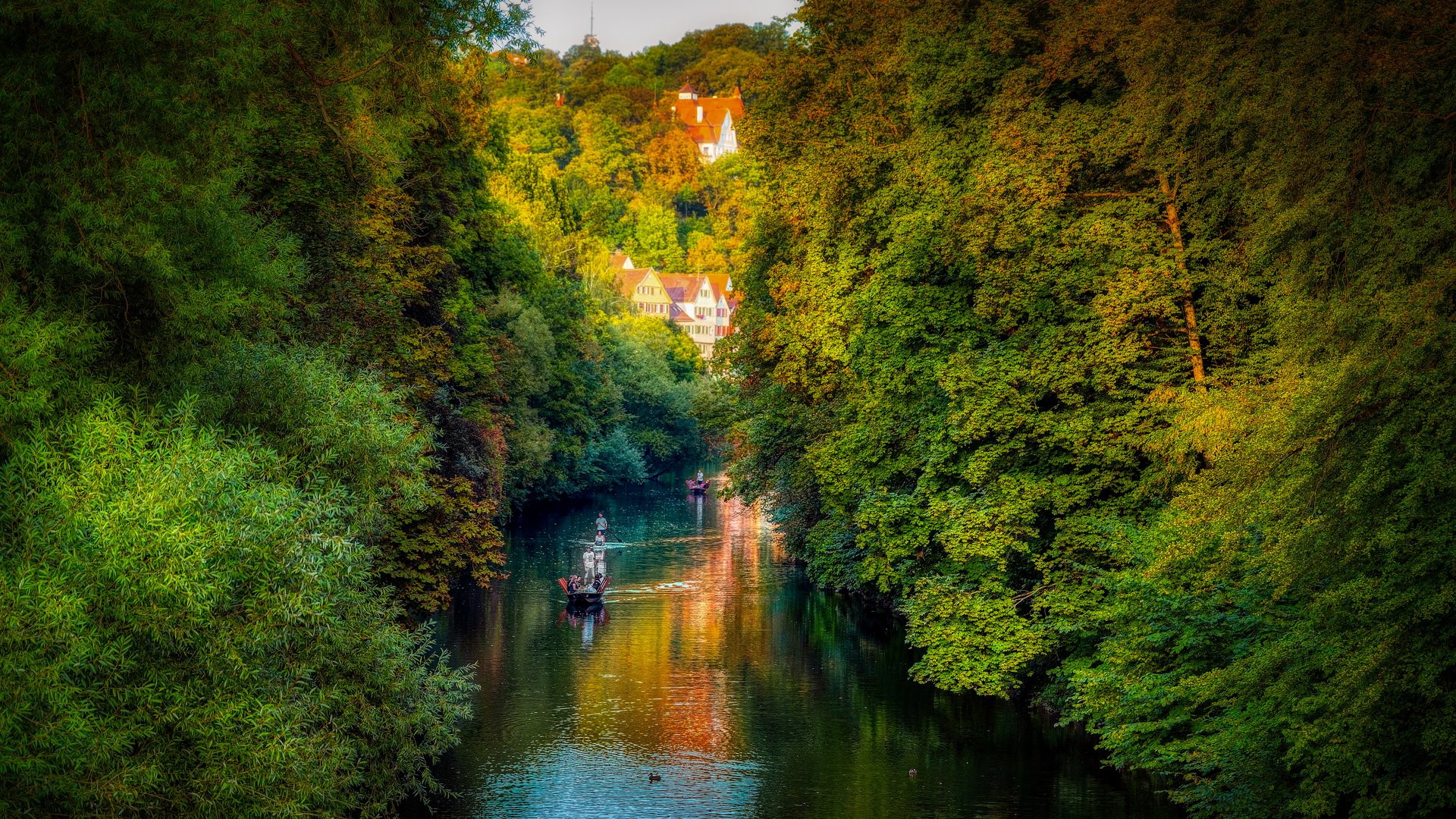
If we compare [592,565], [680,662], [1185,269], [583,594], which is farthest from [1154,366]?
[592,565]

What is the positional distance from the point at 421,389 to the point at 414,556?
11.5ft

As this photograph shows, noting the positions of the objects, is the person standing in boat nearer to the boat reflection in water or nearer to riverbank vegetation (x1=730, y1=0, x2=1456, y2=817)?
the boat reflection in water

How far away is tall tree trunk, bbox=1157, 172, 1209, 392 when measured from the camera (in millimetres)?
20898

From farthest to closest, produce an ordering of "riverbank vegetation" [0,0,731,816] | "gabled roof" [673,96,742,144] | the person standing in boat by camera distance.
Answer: "gabled roof" [673,96,742,144], the person standing in boat, "riverbank vegetation" [0,0,731,816]

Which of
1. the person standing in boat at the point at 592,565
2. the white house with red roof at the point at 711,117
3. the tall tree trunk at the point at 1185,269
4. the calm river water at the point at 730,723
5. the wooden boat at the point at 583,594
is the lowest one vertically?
the calm river water at the point at 730,723

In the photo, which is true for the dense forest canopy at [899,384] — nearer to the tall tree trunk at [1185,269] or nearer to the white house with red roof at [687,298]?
the tall tree trunk at [1185,269]

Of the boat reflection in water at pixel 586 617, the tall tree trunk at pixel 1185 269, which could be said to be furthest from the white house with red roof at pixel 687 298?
the tall tree trunk at pixel 1185 269

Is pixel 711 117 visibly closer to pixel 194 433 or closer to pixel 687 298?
pixel 687 298

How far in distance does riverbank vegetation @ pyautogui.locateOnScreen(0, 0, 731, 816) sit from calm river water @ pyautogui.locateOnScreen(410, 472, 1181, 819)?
436cm

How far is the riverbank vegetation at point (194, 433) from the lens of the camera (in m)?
11.6

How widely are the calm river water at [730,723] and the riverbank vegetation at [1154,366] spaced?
4.57 ft

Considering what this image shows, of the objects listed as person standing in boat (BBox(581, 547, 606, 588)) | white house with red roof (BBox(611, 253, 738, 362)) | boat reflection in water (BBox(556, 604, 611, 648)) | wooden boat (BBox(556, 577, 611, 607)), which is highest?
white house with red roof (BBox(611, 253, 738, 362))

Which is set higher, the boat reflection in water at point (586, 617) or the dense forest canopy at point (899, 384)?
the dense forest canopy at point (899, 384)

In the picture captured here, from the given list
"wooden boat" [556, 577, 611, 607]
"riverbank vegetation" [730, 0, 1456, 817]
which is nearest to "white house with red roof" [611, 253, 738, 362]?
"wooden boat" [556, 577, 611, 607]
